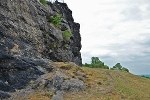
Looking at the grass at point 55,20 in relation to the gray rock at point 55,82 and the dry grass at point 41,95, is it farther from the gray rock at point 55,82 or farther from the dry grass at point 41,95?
the dry grass at point 41,95

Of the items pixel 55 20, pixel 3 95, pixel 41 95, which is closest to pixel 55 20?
pixel 55 20

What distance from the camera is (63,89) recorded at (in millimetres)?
42219

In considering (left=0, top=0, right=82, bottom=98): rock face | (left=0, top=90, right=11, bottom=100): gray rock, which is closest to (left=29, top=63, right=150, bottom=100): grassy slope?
(left=0, top=90, right=11, bottom=100): gray rock

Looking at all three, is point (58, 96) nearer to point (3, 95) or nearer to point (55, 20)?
point (3, 95)

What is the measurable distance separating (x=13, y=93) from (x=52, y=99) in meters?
6.57

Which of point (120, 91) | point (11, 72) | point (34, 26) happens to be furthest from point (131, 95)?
point (34, 26)

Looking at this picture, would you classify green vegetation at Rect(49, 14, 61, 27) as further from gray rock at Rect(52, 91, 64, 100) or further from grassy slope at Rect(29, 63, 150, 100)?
gray rock at Rect(52, 91, 64, 100)

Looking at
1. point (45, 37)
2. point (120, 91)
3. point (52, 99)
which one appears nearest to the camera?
point (52, 99)

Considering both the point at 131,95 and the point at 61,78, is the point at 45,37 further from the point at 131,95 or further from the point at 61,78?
the point at 131,95

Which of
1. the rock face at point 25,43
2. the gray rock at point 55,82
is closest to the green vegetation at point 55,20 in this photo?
the rock face at point 25,43

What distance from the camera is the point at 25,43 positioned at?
5062cm

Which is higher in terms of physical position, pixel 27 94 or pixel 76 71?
pixel 76 71

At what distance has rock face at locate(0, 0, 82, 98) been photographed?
43213 mm

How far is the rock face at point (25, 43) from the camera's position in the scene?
43.2m
